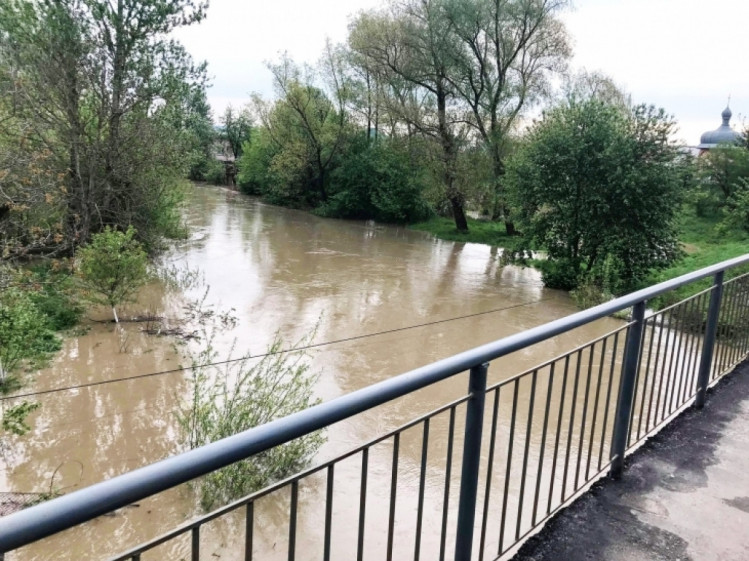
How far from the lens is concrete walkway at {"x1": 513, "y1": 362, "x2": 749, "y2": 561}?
2459 millimetres

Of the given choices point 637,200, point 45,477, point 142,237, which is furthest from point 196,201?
point 45,477

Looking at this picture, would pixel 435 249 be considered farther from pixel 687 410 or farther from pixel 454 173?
pixel 687 410

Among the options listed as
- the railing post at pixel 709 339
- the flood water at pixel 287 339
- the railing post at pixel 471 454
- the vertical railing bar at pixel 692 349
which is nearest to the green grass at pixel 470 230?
the flood water at pixel 287 339

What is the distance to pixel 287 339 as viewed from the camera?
34.4 ft

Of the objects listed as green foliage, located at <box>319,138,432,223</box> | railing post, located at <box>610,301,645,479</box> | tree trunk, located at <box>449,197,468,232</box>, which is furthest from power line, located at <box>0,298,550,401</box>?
green foliage, located at <box>319,138,432,223</box>

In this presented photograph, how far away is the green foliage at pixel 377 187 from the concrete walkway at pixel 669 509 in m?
23.1

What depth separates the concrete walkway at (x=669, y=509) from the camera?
2459 mm

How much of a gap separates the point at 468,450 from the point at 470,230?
960 inches

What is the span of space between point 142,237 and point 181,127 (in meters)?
3.17

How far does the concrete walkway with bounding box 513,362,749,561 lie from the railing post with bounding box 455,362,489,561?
49 cm

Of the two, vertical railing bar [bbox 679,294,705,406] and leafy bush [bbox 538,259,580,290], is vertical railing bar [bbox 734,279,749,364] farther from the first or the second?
leafy bush [bbox 538,259,580,290]

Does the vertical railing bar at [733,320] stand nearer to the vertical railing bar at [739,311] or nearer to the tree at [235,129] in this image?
the vertical railing bar at [739,311]

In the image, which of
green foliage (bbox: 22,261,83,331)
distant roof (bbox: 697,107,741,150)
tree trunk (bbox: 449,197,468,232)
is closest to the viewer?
green foliage (bbox: 22,261,83,331)

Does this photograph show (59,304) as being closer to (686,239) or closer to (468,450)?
(468,450)
